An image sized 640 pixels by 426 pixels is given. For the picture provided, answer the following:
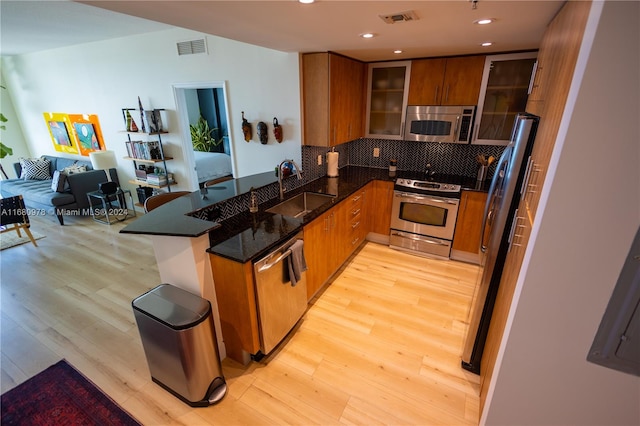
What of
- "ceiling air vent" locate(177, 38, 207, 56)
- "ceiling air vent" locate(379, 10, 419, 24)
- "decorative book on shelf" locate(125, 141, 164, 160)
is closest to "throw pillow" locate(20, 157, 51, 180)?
"decorative book on shelf" locate(125, 141, 164, 160)

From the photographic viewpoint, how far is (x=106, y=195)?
4.72 m

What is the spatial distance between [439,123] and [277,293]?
8.90 ft

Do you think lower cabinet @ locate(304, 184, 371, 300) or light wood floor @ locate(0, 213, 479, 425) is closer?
light wood floor @ locate(0, 213, 479, 425)

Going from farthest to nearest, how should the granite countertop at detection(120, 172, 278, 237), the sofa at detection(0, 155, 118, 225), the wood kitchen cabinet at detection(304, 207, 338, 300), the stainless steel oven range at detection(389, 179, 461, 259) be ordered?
the sofa at detection(0, 155, 118, 225), the stainless steel oven range at detection(389, 179, 461, 259), the wood kitchen cabinet at detection(304, 207, 338, 300), the granite countertop at detection(120, 172, 278, 237)

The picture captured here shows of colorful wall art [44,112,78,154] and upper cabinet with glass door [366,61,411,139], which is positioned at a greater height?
upper cabinet with glass door [366,61,411,139]

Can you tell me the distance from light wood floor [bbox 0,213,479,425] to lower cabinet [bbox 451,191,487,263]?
0.53 feet

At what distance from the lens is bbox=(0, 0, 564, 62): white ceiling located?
1512 mm

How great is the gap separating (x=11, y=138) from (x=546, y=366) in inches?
370

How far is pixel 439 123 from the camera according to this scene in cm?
338

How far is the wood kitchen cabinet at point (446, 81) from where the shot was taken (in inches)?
122

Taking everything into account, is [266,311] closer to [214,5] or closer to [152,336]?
[152,336]

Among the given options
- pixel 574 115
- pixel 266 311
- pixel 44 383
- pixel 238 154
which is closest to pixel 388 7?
pixel 574 115

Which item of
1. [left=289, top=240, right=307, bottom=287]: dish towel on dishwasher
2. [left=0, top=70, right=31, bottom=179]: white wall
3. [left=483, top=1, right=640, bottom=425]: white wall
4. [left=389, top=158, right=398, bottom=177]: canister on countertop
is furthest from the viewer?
[left=0, top=70, right=31, bottom=179]: white wall

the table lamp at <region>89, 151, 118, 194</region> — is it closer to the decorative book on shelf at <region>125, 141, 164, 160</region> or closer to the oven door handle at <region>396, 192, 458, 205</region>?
the decorative book on shelf at <region>125, 141, 164, 160</region>
